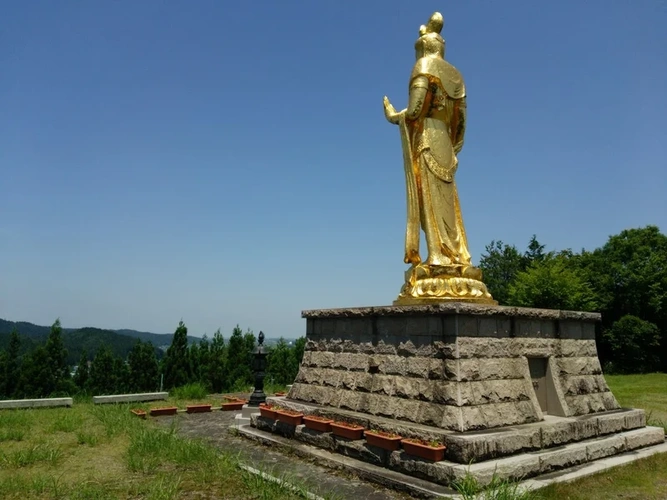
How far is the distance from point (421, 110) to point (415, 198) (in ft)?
4.36

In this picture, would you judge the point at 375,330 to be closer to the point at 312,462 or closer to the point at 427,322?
the point at 427,322

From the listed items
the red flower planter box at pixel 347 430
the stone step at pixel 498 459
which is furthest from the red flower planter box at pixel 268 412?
the red flower planter box at pixel 347 430

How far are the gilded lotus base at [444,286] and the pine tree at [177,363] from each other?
9900mm

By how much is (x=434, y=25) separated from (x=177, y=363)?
38.6ft

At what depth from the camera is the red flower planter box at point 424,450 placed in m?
5.24

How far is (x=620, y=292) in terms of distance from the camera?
84.7 ft

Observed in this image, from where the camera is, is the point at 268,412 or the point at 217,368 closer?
the point at 268,412

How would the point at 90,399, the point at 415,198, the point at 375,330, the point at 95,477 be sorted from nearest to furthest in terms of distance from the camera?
the point at 95,477, the point at 375,330, the point at 415,198, the point at 90,399

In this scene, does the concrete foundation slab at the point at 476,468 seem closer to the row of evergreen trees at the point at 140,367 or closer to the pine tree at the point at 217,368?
the row of evergreen trees at the point at 140,367

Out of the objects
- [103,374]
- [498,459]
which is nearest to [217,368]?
[103,374]

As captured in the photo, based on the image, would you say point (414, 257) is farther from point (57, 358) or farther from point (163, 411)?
point (57, 358)

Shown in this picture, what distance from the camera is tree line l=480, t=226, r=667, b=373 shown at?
23.6 m

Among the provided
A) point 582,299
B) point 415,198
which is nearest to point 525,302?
point 582,299

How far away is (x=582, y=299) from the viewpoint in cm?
2450
